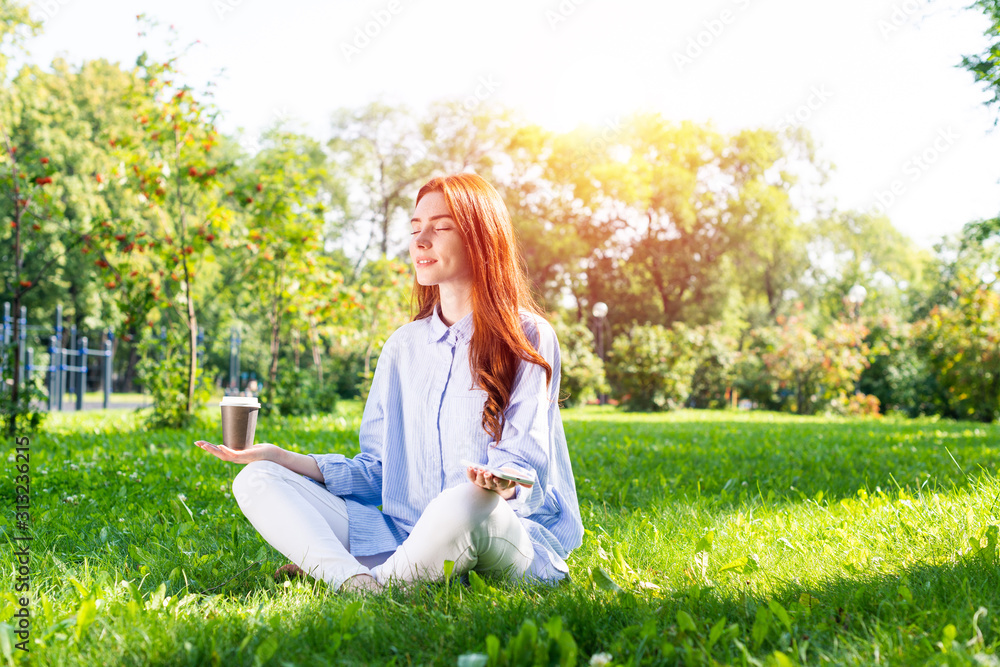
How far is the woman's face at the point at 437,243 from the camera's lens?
2.34 metres

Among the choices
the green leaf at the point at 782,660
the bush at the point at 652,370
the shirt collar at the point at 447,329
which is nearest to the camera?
the green leaf at the point at 782,660

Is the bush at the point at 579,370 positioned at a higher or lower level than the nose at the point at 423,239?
lower

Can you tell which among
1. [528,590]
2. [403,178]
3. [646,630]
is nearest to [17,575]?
[528,590]

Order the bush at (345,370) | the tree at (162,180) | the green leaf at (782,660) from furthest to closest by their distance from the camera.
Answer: the bush at (345,370) < the tree at (162,180) < the green leaf at (782,660)

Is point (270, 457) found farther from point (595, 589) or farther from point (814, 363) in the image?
point (814, 363)

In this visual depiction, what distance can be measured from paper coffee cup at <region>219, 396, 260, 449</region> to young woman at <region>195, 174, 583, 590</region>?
40 millimetres

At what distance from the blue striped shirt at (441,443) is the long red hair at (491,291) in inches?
1.7

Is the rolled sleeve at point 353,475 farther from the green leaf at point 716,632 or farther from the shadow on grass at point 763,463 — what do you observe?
the shadow on grass at point 763,463

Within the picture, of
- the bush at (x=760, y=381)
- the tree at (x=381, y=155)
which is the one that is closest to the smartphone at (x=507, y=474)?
the bush at (x=760, y=381)

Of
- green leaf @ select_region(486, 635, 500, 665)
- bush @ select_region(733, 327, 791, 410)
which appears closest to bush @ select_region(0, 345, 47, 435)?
green leaf @ select_region(486, 635, 500, 665)

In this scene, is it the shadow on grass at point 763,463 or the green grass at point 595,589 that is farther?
the shadow on grass at point 763,463

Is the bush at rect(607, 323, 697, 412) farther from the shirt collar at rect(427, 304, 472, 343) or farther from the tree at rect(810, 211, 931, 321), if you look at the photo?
the tree at rect(810, 211, 931, 321)

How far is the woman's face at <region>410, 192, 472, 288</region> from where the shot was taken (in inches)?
92.0

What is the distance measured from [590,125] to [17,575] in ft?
83.8
